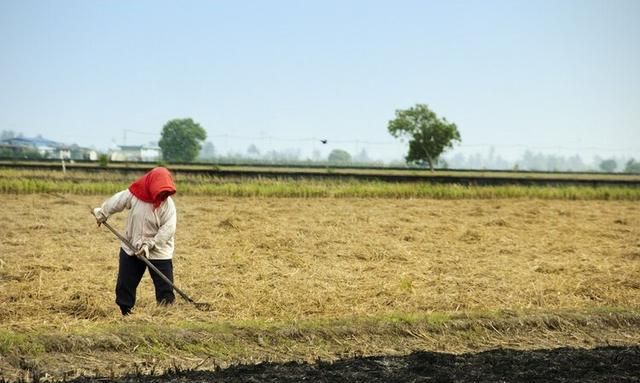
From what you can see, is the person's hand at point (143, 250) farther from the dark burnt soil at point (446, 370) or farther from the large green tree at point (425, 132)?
the large green tree at point (425, 132)

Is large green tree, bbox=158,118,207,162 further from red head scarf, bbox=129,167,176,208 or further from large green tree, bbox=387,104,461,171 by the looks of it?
red head scarf, bbox=129,167,176,208

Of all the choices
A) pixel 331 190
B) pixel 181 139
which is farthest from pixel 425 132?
pixel 181 139

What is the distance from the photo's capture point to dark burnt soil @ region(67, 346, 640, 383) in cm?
479

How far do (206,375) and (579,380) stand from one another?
2547 mm

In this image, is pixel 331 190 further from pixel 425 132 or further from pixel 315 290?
pixel 425 132

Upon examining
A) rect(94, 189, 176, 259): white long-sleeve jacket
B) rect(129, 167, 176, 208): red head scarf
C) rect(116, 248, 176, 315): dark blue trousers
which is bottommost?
rect(116, 248, 176, 315): dark blue trousers

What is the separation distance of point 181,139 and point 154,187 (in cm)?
8994

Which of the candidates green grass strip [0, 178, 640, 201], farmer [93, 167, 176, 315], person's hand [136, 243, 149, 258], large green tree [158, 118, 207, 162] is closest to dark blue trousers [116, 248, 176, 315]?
farmer [93, 167, 176, 315]

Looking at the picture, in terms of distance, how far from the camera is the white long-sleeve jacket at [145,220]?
6.26 metres

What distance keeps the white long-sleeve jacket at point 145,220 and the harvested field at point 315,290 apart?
64 cm

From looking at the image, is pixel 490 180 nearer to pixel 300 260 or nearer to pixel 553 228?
pixel 553 228

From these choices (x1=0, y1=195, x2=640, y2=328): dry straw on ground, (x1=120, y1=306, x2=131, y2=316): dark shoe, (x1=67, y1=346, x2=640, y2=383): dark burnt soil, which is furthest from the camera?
(x1=0, y1=195, x2=640, y2=328): dry straw on ground

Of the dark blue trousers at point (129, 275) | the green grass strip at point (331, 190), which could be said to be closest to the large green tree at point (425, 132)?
the green grass strip at point (331, 190)

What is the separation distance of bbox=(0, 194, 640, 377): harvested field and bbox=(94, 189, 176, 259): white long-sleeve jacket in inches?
25.3
